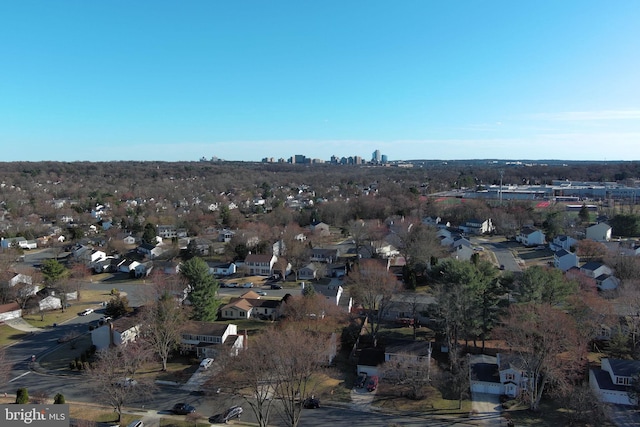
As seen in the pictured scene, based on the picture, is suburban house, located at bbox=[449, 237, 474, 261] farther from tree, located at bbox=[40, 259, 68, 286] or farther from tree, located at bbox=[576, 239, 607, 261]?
tree, located at bbox=[40, 259, 68, 286]

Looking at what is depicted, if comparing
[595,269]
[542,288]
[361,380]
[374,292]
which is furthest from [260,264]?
[595,269]

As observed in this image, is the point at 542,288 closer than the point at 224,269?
Yes

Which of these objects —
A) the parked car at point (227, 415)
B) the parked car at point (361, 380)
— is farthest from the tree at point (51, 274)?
the parked car at point (361, 380)

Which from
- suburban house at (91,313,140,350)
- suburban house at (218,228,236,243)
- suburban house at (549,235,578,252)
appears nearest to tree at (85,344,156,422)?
suburban house at (91,313,140,350)

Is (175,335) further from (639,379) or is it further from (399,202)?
(399,202)

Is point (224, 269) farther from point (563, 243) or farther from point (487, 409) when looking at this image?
point (563, 243)

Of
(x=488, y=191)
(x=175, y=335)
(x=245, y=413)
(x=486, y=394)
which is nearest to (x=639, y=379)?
(x=486, y=394)
